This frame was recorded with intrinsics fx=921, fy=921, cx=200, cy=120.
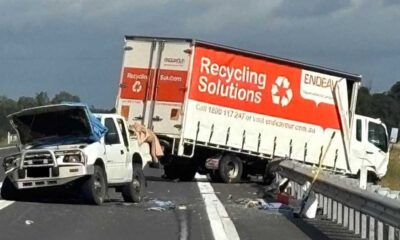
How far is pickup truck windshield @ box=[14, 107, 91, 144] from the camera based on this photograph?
1926 centimetres

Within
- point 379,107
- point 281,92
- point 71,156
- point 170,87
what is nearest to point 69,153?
point 71,156

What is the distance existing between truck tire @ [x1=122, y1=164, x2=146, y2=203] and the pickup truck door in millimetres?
507

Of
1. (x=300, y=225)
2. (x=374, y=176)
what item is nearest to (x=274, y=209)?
(x=300, y=225)

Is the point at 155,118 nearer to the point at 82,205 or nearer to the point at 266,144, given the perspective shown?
the point at 266,144

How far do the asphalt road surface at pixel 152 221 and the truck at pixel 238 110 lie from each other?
6919 millimetres

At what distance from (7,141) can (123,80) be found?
176 feet

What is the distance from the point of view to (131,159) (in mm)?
20672

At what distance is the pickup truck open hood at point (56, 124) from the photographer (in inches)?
750

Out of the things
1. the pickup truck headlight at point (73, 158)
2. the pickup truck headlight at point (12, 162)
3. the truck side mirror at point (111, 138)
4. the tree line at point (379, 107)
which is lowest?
the pickup truck headlight at point (12, 162)

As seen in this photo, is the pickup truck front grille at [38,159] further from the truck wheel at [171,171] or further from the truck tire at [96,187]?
the truck wheel at [171,171]

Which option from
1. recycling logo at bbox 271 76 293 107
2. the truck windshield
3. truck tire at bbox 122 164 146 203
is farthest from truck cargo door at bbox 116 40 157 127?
the truck windshield

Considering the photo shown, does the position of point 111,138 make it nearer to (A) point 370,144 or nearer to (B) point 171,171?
(B) point 171,171

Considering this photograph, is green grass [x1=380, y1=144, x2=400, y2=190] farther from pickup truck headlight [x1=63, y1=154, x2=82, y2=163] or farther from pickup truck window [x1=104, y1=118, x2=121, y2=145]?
pickup truck headlight [x1=63, y1=154, x2=82, y2=163]

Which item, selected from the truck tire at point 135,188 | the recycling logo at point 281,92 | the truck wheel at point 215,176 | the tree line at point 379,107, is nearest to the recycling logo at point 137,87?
the truck wheel at point 215,176
